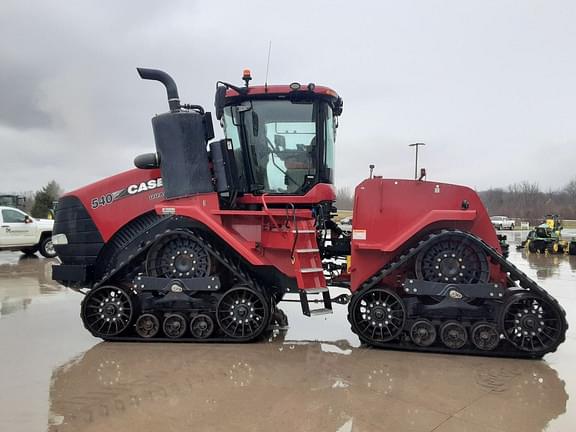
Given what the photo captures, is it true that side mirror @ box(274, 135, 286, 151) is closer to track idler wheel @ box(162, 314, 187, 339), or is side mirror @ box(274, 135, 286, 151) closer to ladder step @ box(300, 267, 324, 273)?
ladder step @ box(300, 267, 324, 273)

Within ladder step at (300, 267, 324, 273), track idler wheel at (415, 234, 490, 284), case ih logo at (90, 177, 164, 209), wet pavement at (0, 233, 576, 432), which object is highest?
case ih logo at (90, 177, 164, 209)

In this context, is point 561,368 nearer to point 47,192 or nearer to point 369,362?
point 369,362

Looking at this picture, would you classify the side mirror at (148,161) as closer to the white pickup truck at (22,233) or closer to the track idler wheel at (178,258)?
the track idler wheel at (178,258)

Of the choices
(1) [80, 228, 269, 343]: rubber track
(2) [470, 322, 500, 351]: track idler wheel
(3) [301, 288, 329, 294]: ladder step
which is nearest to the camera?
(2) [470, 322, 500, 351]: track idler wheel

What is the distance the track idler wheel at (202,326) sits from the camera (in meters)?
5.20

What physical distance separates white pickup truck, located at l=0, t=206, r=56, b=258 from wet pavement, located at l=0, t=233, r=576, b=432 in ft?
31.6

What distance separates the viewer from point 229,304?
5188 millimetres

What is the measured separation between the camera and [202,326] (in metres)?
→ 5.21

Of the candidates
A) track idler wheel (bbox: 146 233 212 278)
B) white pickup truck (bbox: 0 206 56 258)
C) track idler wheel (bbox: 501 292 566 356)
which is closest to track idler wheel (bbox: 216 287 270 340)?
track idler wheel (bbox: 146 233 212 278)

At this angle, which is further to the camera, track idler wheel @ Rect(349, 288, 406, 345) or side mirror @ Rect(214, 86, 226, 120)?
side mirror @ Rect(214, 86, 226, 120)

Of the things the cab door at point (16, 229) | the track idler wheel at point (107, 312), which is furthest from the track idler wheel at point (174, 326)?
the cab door at point (16, 229)

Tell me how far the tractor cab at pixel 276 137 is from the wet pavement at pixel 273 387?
6.17 ft

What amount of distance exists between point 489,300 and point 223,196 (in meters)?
3.15

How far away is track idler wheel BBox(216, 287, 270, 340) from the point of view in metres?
5.11
